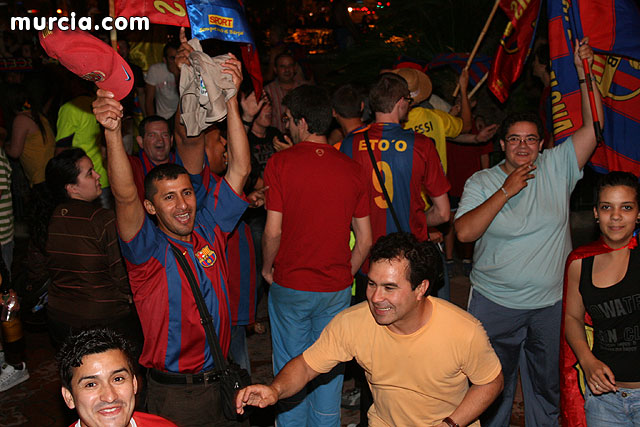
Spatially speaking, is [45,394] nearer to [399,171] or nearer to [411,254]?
[399,171]

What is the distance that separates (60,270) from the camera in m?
4.47

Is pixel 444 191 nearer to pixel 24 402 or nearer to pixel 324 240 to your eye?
pixel 324 240

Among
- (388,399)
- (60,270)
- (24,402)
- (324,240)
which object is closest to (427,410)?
(388,399)

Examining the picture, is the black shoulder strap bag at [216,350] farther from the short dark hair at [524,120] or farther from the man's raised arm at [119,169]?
the short dark hair at [524,120]

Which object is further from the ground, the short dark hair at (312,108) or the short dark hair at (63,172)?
the short dark hair at (312,108)

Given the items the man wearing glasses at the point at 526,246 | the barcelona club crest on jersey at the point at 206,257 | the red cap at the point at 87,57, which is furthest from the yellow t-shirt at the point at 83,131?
the man wearing glasses at the point at 526,246

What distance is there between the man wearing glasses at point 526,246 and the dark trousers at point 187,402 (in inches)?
77.8

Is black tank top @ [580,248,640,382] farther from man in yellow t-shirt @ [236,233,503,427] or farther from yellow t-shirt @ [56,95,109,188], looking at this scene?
yellow t-shirt @ [56,95,109,188]

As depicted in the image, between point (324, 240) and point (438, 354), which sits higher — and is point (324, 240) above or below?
above

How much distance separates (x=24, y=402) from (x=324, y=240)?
3.16 meters

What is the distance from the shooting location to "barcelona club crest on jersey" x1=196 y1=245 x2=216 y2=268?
3.66m

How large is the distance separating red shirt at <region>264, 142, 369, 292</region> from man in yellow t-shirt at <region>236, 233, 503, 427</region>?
3.74 ft

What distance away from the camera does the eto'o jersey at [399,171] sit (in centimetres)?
489

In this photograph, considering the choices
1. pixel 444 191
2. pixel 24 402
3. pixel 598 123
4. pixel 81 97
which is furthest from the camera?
pixel 81 97
